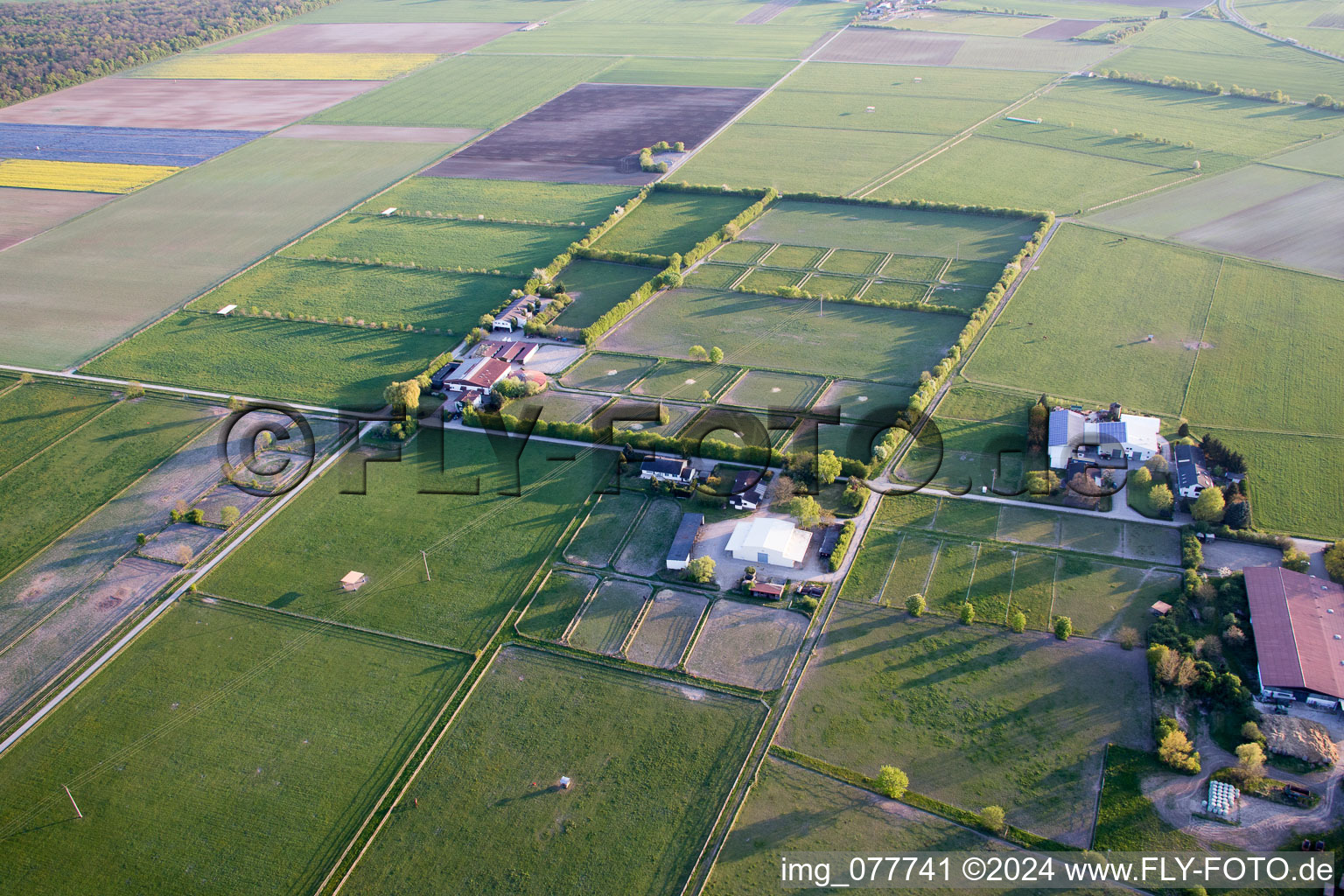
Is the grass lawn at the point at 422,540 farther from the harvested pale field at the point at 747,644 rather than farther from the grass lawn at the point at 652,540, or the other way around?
the harvested pale field at the point at 747,644

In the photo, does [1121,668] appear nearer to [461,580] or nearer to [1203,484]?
[1203,484]

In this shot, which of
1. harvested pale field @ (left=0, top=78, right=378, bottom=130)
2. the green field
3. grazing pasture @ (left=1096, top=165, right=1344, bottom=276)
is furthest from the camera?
harvested pale field @ (left=0, top=78, right=378, bottom=130)

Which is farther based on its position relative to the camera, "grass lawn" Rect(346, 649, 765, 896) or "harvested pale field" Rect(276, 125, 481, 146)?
"harvested pale field" Rect(276, 125, 481, 146)

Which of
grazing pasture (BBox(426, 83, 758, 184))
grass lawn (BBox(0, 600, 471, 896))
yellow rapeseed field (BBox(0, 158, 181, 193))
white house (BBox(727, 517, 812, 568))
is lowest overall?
grass lawn (BBox(0, 600, 471, 896))

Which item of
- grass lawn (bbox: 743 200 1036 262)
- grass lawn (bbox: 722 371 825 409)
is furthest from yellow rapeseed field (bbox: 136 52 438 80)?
grass lawn (bbox: 722 371 825 409)

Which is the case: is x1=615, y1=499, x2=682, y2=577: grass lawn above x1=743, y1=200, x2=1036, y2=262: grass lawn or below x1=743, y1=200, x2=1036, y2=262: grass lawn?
below

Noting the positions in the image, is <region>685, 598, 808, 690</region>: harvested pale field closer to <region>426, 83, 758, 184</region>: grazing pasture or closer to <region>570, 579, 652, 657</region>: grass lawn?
<region>570, 579, 652, 657</region>: grass lawn

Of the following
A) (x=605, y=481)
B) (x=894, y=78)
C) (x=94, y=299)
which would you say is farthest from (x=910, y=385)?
A: (x=894, y=78)

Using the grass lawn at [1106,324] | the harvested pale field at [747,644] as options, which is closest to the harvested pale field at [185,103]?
the grass lawn at [1106,324]

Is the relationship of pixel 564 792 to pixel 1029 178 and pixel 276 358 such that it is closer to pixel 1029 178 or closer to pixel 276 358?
pixel 276 358
